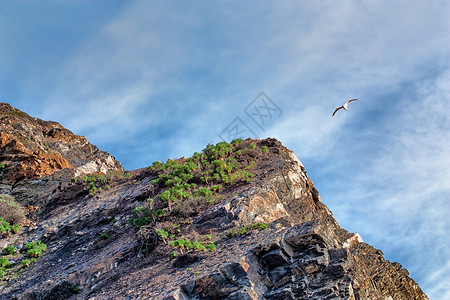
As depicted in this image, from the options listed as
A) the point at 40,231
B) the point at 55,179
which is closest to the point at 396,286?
the point at 40,231

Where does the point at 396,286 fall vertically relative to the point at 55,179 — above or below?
below

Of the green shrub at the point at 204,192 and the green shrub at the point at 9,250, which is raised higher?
the green shrub at the point at 9,250

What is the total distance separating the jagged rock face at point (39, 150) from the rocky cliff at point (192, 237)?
216 mm

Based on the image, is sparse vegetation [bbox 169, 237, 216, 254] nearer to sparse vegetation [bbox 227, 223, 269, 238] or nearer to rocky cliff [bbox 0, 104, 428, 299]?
rocky cliff [bbox 0, 104, 428, 299]

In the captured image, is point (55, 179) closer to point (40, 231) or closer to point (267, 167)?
point (40, 231)

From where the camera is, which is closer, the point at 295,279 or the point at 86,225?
the point at 295,279

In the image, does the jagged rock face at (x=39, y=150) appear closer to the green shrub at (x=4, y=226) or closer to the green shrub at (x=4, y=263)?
the green shrub at (x=4, y=226)

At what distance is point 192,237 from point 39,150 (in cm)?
2104

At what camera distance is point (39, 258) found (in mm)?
16391

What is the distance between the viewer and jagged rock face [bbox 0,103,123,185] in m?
24.6

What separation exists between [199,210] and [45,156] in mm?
16659

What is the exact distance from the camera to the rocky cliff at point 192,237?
9641 millimetres

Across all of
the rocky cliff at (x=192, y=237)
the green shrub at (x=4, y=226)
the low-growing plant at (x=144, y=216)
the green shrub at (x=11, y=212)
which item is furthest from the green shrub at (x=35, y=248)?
the low-growing plant at (x=144, y=216)

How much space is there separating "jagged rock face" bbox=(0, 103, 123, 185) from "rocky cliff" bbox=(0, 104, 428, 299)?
0.22 m
